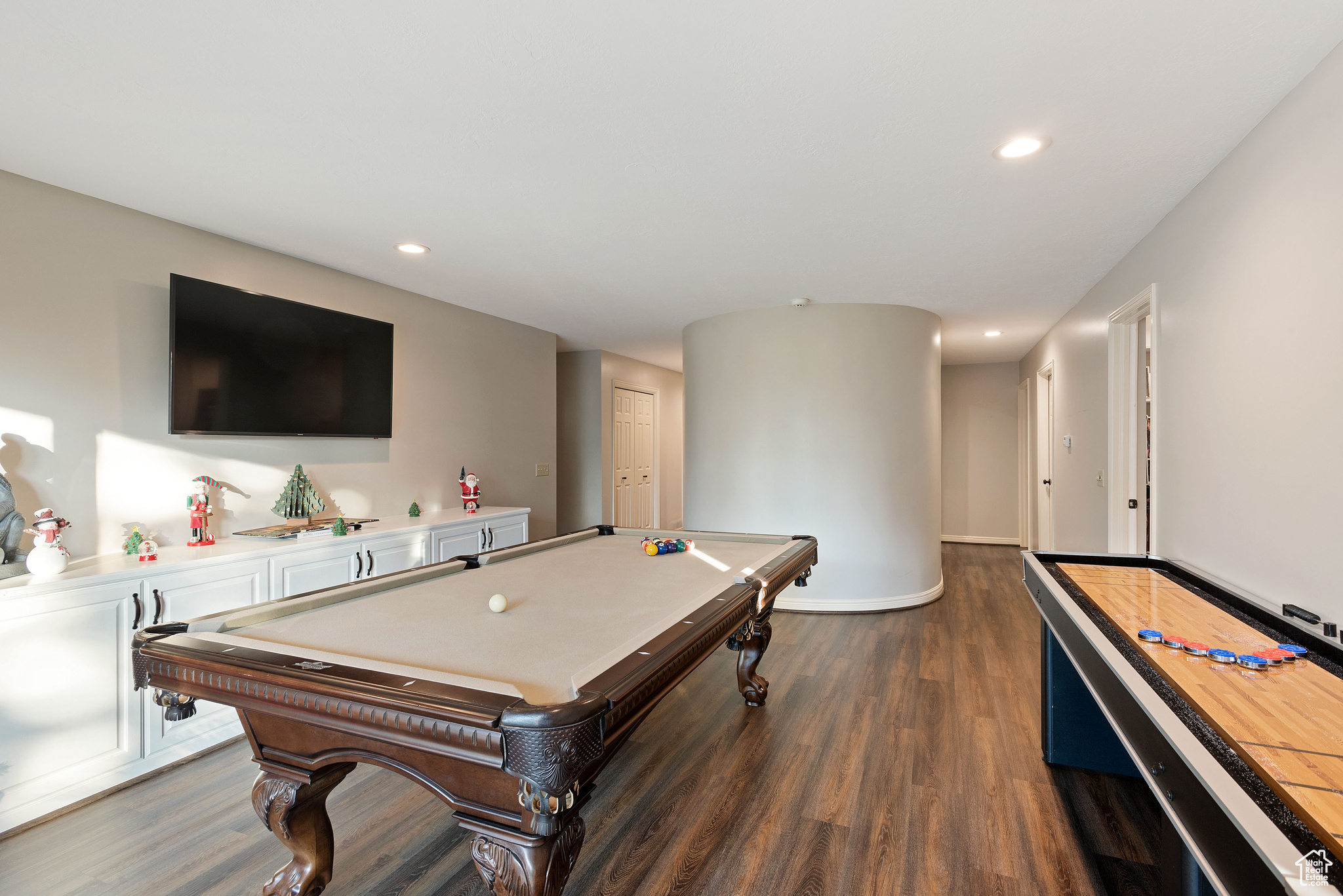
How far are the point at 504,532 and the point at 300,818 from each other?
2804mm

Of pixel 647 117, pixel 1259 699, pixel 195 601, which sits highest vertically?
pixel 647 117

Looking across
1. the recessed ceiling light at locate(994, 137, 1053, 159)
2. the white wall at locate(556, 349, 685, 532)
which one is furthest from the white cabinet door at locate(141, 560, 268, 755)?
the white wall at locate(556, 349, 685, 532)

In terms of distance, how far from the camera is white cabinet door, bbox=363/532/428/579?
10.7 feet

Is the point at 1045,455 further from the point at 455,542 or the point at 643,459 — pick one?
the point at 455,542

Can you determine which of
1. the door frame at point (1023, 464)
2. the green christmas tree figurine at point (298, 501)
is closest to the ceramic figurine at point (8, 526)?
the green christmas tree figurine at point (298, 501)

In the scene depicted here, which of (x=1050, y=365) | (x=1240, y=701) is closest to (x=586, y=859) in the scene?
(x=1240, y=701)

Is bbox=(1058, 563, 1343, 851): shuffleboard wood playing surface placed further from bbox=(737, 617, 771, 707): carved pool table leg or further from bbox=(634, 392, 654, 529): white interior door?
bbox=(634, 392, 654, 529): white interior door

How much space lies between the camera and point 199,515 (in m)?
2.86

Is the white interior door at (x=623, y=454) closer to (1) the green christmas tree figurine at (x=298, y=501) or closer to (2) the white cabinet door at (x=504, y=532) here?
(2) the white cabinet door at (x=504, y=532)

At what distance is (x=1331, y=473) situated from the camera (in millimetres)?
1684

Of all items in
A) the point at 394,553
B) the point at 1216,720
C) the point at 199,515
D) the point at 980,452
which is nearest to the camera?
the point at 1216,720

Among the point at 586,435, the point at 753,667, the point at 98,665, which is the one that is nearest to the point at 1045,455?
the point at 753,667

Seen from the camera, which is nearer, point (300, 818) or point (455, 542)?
point (300, 818)
